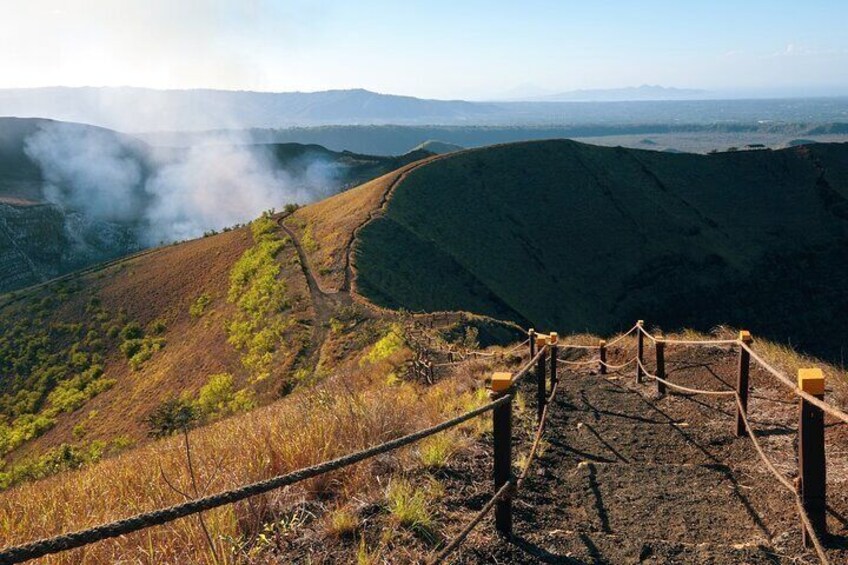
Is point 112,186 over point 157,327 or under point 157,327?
over

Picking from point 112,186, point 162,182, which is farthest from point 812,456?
point 162,182

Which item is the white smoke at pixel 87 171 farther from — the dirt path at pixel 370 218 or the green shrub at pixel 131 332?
the green shrub at pixel 131 332

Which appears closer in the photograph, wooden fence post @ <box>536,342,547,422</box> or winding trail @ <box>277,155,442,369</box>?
wooden fence post @ <box>536,342,547,422</box>

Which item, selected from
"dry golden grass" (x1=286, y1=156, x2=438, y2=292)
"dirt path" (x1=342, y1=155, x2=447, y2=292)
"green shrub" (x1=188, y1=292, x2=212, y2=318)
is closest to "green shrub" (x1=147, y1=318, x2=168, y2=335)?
"green shrub" (x1=188, y1=292, x2=212, y2=318)

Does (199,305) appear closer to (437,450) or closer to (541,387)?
(541,387)

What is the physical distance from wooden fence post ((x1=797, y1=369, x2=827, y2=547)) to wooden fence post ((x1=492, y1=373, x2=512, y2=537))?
1973 millimetres

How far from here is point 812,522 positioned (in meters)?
4.09

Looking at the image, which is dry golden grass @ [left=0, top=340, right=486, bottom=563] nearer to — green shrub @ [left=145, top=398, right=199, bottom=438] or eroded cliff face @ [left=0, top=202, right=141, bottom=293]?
green shrub @ [left=145, top=398, right=199, bottom=438]

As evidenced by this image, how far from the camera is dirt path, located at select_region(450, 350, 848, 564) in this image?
418 centimetres

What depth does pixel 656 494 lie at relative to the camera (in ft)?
17.8

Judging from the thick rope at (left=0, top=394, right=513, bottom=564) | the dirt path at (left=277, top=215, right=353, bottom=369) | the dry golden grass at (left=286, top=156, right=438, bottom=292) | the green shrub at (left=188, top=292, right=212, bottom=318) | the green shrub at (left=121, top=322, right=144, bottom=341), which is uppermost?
the thick rope at (left=0, top=394, right=513, bottom=564)

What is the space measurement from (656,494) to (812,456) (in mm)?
1681

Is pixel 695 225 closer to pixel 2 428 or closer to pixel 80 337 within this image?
pixel 80 337

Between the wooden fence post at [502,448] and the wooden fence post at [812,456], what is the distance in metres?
1.97
